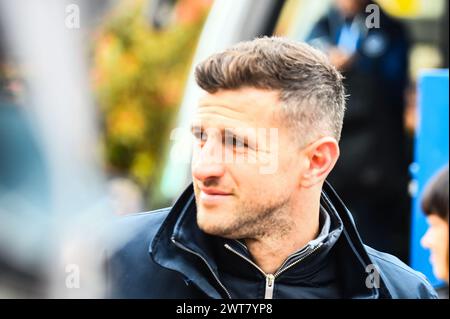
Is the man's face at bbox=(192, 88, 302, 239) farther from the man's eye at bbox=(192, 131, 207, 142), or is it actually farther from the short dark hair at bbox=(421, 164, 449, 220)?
the short dark hair at bbox=(421, 164, 449, 220)

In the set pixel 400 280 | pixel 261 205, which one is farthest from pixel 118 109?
pixel 400 280

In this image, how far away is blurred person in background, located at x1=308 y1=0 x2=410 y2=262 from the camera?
2633 millimetres

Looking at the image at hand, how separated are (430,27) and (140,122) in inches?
50.1

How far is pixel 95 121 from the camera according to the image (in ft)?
7.76

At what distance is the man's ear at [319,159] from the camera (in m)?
1.88

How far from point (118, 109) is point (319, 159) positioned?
0.81m

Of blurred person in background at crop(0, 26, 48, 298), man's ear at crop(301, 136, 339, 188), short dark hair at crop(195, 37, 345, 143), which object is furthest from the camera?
blurred person in background at crop(0, 26, 48, 298)

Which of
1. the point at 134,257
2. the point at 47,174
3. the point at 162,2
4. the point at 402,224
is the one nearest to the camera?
the point at 134,257

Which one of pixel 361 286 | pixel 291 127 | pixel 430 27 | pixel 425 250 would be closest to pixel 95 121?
pixel 291 127

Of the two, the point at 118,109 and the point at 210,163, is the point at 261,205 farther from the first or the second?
the point at 118,109

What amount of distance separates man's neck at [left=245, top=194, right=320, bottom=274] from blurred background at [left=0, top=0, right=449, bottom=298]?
0.45 m

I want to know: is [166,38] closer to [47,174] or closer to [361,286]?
[47,174]

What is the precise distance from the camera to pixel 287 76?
5.82 ft

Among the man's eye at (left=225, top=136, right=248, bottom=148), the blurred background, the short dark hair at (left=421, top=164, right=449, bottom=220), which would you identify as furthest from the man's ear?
the short dark hair at (left=421, top=164, right=449, bottom=220)
